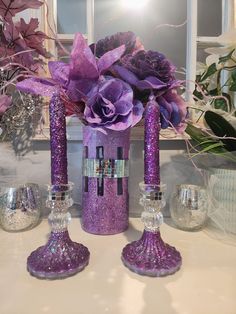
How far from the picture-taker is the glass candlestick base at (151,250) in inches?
17.7

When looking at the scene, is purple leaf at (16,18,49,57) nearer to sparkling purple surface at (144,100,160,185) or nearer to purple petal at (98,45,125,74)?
purple petal at (98,45,125,74)

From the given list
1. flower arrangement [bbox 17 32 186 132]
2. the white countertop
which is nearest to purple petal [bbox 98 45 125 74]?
flower arrangement [bbox 17 32 186 132]

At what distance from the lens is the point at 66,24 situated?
748mm

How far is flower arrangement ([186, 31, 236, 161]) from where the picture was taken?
58cm

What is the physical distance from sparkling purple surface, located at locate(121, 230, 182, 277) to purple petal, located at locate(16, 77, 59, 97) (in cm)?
29

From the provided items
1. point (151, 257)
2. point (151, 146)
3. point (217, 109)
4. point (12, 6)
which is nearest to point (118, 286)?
point (151, 257)

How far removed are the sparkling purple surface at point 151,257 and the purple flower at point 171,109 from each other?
0.68 feet

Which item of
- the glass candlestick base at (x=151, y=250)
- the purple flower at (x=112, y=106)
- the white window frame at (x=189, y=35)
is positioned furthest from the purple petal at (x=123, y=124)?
the white window frame at (x=189, y=35)

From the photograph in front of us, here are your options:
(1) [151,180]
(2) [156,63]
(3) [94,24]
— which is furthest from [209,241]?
(3) [94,24]

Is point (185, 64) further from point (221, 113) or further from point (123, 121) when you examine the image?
point (123, 121)

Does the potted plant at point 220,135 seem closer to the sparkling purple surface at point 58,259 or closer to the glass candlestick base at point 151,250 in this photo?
the glass candlestick base at point 151,250

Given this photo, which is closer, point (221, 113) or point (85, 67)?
point (85, 67)

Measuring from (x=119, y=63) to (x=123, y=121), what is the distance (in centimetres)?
11

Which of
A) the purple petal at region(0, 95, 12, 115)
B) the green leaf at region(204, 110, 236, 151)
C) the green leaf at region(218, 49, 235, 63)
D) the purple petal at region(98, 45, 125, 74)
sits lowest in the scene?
the green leaf at region(204, 110, 236, 151)
